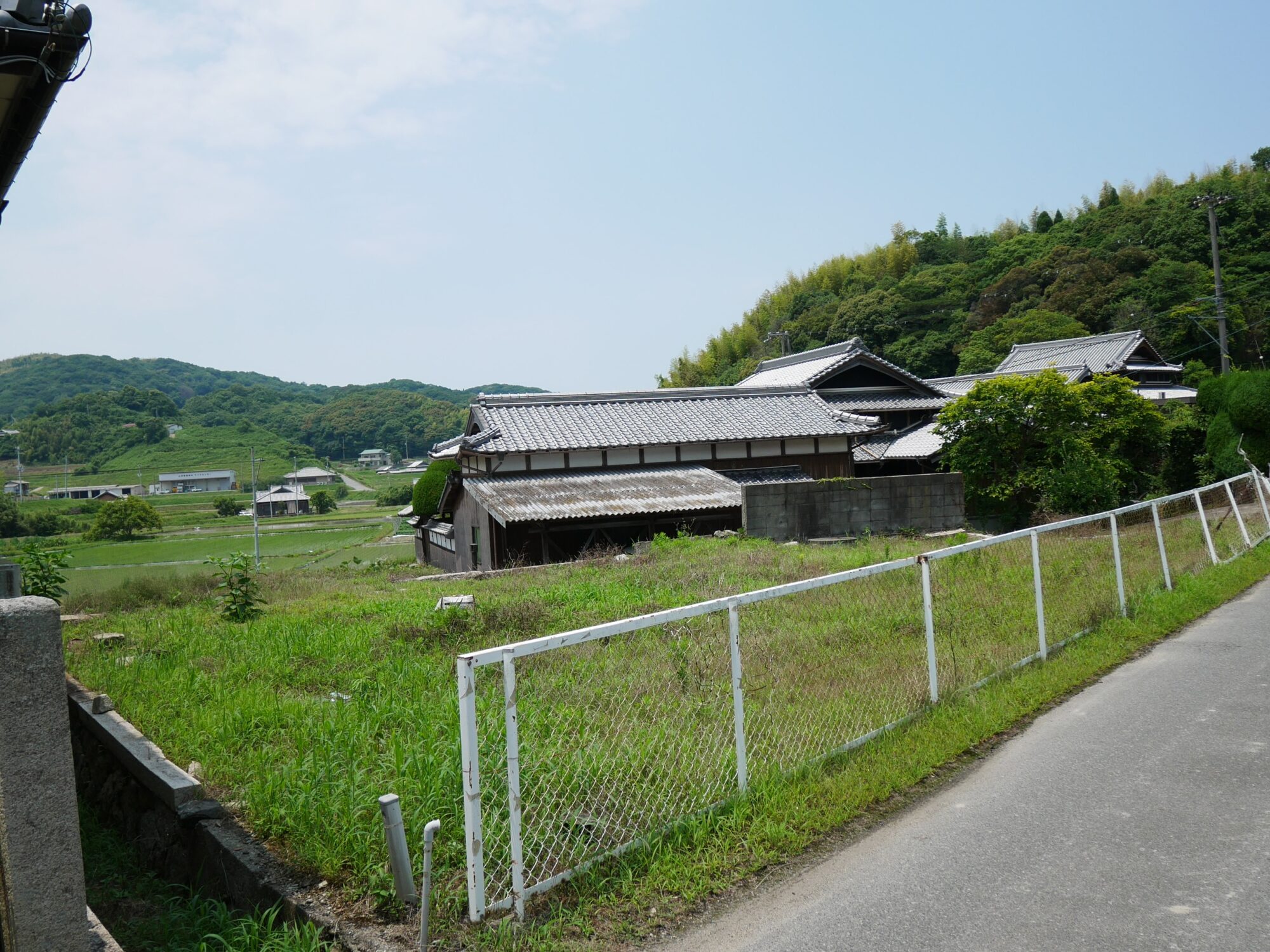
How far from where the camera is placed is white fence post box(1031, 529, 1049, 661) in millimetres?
6586

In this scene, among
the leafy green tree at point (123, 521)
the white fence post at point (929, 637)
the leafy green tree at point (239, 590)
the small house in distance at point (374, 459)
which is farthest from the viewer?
the small house in distance at point (374, 459)

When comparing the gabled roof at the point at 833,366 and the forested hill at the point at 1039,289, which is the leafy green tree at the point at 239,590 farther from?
the forested hill at the point at 1039,289

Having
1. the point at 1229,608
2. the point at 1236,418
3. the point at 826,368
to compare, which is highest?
the point at 826,368

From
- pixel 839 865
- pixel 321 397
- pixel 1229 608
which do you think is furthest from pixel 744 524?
pixel 321 397

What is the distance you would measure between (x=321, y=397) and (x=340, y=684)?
11722cm

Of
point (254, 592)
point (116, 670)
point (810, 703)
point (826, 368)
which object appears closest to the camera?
point (810, 703)

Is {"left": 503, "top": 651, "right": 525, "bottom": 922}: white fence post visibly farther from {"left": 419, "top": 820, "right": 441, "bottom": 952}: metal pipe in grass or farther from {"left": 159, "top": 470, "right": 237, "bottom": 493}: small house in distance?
{"left": 159, "top": 470, "right": 237, "bottom": 493}: small house in distance

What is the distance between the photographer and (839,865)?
3.69 meters

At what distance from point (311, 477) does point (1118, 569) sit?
7597cm

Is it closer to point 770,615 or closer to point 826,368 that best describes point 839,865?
point 770,615

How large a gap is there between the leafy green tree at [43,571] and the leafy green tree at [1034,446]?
17868mm

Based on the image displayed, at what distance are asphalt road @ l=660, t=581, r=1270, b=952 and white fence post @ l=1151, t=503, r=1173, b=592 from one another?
13.6ft

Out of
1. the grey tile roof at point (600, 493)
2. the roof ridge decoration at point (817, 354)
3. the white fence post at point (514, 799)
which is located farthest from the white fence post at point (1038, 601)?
the roof ridge decoration at point (817, 354)

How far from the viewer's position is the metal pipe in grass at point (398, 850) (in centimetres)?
303
